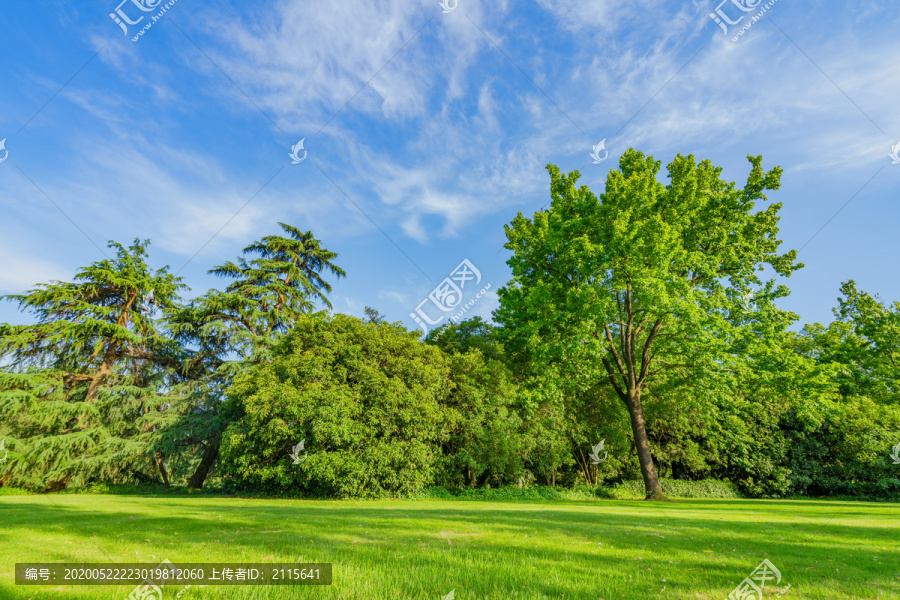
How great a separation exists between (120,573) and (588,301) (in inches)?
671

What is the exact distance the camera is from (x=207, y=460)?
81.1 ft

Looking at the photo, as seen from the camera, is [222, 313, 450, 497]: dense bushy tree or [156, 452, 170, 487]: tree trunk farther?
[156, 452, 170, 487]: tree trunk

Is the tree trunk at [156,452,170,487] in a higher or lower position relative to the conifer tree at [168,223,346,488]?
lower

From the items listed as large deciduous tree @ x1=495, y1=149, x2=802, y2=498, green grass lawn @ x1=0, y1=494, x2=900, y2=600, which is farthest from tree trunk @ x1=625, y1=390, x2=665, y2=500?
green grass lawn @ x1=0, y1=494, x2=900, y2=600

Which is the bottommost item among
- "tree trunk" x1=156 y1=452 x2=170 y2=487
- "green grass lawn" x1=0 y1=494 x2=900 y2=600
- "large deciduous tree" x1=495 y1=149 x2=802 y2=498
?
"tree trunk" x1=156 y1=452 x2=170 y2=487

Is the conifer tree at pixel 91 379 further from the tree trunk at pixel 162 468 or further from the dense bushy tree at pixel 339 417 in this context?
the dense bushy tree at pixel 339 417

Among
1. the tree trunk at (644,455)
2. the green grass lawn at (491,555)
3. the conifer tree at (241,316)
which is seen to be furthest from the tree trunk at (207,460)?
the tree trunk at (644,455)

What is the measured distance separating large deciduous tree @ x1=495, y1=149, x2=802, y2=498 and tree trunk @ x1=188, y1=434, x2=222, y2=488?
20.1 meters

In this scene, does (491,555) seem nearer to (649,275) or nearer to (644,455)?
(649,275)

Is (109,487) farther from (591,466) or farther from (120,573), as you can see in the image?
(591,466)

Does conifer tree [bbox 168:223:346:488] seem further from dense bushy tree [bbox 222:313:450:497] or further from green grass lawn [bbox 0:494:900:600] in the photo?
green grass lawn [bbox 0:494:900:600]

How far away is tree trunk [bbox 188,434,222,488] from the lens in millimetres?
24281

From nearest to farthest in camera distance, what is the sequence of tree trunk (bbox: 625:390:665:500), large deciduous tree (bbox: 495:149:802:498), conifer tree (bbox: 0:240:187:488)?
1. large deciduous tree (bbox: 495:149:802:498)
2. tree trunk (bbox: 625:390:665:500)
3. conifer tree (bbox: 0:240:187:488)

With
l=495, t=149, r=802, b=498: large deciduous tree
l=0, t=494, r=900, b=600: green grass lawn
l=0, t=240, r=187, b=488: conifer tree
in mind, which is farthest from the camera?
l=0, t=240, r=187, b=488: conifer tree
